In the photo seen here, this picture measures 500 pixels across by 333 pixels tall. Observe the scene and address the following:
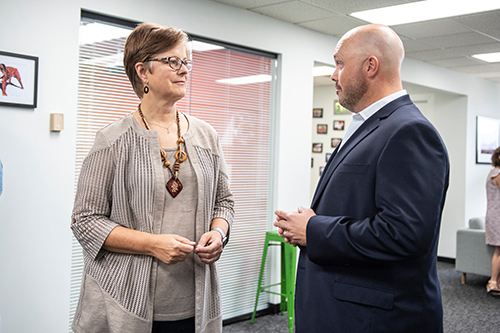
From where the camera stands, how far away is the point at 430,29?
15.6 feet

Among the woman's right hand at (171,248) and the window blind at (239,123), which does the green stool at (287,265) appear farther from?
the woman's right hand at (171,248)

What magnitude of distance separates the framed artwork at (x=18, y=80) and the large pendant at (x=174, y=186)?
173 centimetres

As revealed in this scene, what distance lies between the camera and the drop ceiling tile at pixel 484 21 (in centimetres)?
427

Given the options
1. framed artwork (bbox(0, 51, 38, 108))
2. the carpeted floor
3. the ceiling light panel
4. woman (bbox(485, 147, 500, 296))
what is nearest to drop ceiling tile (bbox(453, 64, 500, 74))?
woman (bbox(485, 147, 500, 296))

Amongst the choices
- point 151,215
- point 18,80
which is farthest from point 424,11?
point 151,215

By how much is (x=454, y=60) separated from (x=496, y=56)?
0.50 m

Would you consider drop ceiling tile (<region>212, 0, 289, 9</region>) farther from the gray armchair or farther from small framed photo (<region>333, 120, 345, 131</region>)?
small framed photo (<region>333, 120, 345, 131</region>)

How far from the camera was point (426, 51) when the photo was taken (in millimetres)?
5762

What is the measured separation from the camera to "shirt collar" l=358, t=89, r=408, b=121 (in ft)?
4.88

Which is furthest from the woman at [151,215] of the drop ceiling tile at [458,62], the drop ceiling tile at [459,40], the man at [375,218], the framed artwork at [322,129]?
the framed artwork at [322,129]

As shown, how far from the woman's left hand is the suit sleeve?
40 centimetres

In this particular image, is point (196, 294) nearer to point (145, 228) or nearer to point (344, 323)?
point (145, 228)

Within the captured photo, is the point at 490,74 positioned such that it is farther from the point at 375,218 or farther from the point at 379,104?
the point at 375,218

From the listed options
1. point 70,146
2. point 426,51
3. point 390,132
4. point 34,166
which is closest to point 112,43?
point 70,146
